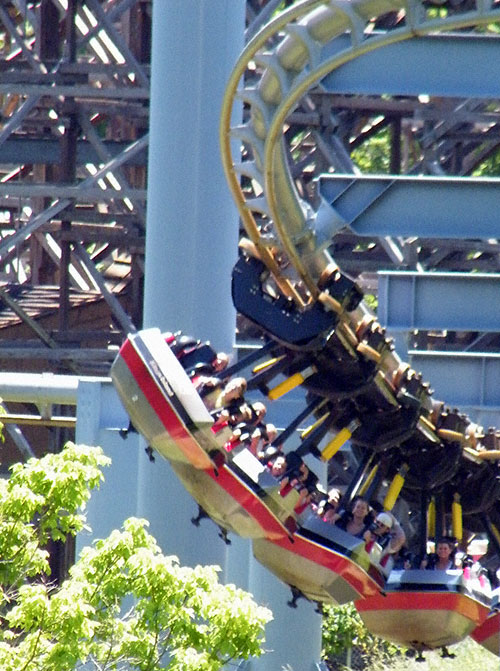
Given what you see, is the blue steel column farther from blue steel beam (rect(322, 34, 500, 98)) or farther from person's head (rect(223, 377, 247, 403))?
person's head (rect(223, 377, 247, 403))

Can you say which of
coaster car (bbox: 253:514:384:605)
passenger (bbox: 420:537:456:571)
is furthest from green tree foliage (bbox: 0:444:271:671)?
passenger (bbox: 420:537:456:571)

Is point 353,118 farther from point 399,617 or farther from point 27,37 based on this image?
point 399,617

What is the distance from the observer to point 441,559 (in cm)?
1077

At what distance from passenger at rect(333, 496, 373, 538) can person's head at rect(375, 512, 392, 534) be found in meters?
0.08

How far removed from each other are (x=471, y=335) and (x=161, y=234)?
8.38 metres

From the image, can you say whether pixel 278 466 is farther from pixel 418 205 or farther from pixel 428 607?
pixel 418 205

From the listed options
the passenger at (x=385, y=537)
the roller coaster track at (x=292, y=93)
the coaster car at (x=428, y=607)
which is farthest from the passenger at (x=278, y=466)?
the coaster car at (x=428, y=607)

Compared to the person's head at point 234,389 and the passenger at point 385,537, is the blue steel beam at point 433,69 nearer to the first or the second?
the person's head at point 234,389

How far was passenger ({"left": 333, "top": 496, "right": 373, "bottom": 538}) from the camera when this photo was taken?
1021 cm

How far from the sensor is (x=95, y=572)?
778cm

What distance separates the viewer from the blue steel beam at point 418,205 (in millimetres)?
11102

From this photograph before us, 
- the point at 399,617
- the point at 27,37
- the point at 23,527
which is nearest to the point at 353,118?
the point at 27,37

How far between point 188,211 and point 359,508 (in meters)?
3.01

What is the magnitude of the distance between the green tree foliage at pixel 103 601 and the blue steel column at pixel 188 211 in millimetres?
3780
